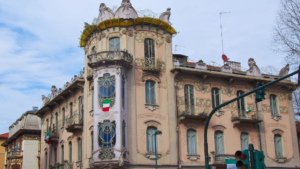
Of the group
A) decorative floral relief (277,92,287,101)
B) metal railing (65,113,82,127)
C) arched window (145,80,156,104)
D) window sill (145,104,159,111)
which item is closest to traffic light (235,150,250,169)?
window sill (145,104,159,111)

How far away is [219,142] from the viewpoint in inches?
1211

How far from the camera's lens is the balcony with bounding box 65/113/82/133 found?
31.2 metres

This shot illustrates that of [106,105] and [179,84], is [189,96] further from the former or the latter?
[106,105]


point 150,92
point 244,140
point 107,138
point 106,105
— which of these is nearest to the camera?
point 107,138

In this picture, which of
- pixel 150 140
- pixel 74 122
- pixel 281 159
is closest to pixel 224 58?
pixel 281 159

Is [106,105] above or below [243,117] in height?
above

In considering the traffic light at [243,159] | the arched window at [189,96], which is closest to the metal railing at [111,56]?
the arched window at [189,96]

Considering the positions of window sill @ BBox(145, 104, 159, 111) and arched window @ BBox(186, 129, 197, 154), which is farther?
arched window @ BBox(186, 129, 197, 154)

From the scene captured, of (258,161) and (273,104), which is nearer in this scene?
(258,161)

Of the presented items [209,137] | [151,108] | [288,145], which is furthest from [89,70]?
[288,145]

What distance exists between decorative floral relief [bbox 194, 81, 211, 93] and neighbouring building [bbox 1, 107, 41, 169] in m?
24.2

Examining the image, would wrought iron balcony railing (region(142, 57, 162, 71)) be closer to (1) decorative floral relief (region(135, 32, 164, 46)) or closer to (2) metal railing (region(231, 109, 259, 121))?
(1) decorative floral relief (region(135, 32, 164, 46))

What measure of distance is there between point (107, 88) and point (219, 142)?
9975mm

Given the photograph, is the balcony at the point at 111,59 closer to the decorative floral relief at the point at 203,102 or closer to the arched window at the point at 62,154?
the decorative floral relief at the point at 203,102
